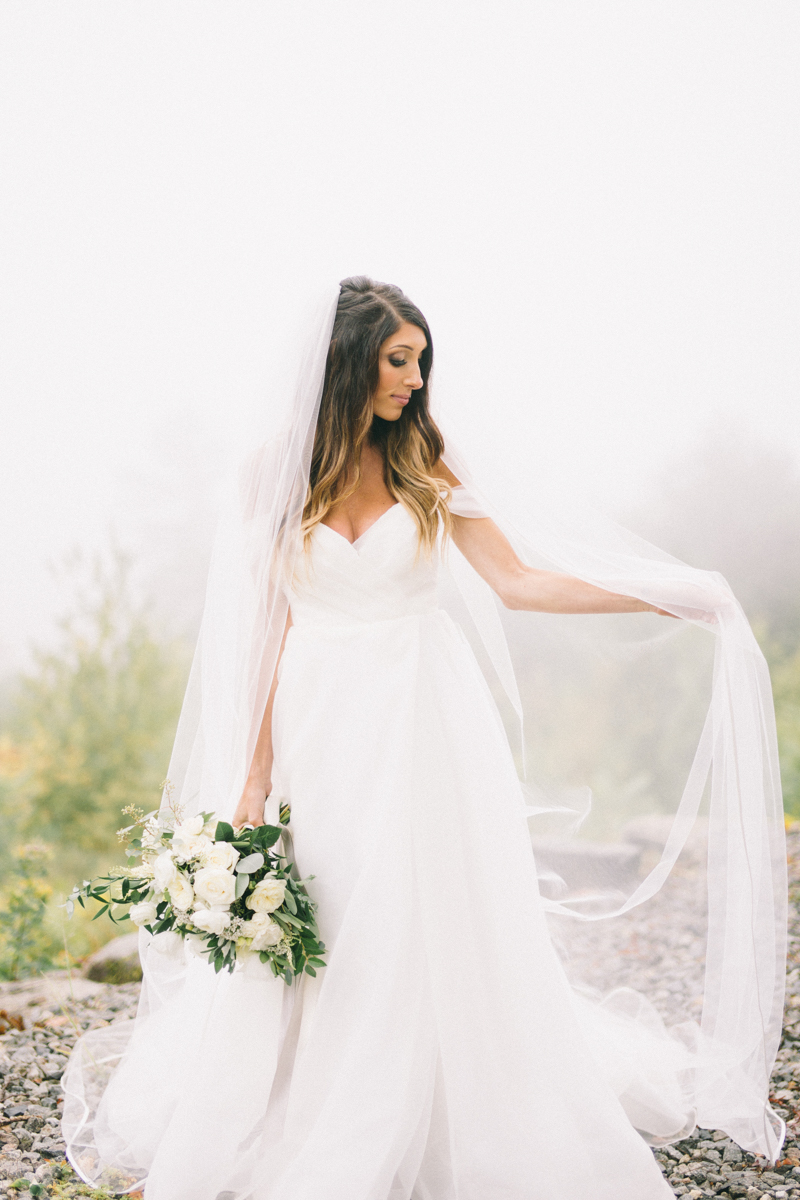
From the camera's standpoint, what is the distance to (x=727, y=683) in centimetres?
228

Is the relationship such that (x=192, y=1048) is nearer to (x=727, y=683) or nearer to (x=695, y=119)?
(x=727, y=683)

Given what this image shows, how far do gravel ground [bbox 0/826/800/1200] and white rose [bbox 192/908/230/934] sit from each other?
831 millimetres

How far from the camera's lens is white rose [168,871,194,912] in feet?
6.59

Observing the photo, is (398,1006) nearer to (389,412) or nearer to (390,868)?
(390,868)

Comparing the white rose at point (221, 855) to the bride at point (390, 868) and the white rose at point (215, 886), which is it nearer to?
the white rose at point (215, 886)

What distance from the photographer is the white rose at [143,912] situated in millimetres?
2105

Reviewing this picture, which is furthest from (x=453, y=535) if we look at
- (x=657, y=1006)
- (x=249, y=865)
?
(x=657, y=1006)

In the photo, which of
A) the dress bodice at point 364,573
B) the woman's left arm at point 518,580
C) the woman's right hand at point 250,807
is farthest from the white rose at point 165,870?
the woman's left arm at point 518,580

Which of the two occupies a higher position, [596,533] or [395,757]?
[596,533]

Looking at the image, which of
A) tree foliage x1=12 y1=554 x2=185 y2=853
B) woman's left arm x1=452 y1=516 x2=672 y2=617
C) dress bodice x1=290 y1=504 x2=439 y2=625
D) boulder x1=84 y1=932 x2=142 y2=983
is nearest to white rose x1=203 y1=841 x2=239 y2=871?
dress bodice x1=290 y1=504 x2=439 y2=625

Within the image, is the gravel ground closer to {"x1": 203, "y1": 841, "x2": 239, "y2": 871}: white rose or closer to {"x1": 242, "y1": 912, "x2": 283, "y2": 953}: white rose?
{"x1": 242, "y1": 912, "x2": 283, "y2": 953}: white rose

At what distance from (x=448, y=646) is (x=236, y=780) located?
24.1 inches

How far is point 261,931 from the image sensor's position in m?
2.03

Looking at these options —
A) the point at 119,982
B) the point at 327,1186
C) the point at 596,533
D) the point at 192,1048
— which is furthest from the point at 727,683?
the point at 119,982
